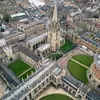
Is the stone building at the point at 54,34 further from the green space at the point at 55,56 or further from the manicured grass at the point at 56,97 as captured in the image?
the manicured grass at the point at 56,97

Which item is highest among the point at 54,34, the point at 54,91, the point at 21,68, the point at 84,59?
the point at 54,34

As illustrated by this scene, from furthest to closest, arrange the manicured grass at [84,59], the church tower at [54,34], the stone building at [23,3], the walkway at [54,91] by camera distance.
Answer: the stone building at [23,3] → the church tower at [54,34] → the manicured grass at [84,59] → the walkway at [54,91]

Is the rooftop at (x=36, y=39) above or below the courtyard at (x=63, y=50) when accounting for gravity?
above

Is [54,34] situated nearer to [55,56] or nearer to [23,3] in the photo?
[55,56]

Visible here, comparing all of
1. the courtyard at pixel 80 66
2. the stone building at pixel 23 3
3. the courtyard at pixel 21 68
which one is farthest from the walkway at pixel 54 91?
the stone building at pixel 23 3

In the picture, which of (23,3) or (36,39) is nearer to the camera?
(36,39)

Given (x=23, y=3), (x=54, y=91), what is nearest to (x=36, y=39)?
(x=54, y=91)
